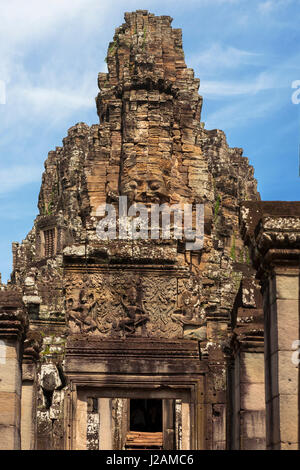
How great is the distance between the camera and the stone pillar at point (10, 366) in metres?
12.2

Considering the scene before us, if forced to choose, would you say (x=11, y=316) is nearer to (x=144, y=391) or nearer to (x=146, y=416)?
(x=144, y=391)

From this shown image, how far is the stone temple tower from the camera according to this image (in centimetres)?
1598

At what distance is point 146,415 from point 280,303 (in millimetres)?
31273

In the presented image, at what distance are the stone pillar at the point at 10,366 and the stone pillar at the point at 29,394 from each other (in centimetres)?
287

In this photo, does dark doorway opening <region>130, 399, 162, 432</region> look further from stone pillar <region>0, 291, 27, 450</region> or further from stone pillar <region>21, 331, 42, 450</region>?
stone pillar <region>0, 291, 27, 450</region>

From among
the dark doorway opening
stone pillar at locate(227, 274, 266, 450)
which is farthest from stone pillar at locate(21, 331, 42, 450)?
the dark doorway opening

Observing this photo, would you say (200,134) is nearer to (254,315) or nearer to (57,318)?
(57,318)

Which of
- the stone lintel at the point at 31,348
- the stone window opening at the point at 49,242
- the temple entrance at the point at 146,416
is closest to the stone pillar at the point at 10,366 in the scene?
the stone lintel at the point at 31,348

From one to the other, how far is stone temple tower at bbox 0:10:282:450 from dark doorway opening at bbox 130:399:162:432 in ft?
13.9

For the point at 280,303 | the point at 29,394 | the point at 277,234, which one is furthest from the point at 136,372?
the point at 277,234

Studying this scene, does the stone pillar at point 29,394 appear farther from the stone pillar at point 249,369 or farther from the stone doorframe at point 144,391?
the stone pillar at point 249,369

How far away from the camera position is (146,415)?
40.1m

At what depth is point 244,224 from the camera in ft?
34.2
